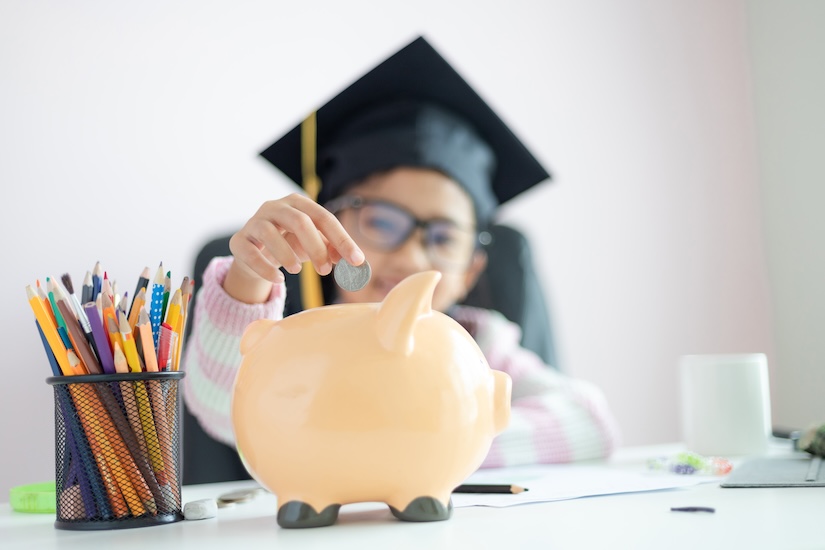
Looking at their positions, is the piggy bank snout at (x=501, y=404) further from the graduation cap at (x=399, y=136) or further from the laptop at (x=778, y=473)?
the graduation cap at (x=399, y=136)

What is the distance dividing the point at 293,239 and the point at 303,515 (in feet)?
0.75

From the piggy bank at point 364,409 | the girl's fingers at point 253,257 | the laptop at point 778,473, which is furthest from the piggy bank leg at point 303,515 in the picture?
the laptop at point 778,473

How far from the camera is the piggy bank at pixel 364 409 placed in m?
0.51

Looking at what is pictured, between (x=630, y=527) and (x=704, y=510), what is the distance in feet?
0.26

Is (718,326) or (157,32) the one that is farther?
(718,326)

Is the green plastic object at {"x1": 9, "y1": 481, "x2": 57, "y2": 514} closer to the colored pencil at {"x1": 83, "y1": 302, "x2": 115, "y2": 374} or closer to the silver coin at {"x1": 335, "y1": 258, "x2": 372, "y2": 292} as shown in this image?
the colored pencil at {"x1": 83, "y1": 302, "x2": 115, "y2": 374}

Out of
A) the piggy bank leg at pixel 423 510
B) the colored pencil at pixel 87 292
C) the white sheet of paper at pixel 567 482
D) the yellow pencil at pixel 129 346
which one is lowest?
the white sheet of paper at pixel 567 482

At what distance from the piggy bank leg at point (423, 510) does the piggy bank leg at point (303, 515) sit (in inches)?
1.7

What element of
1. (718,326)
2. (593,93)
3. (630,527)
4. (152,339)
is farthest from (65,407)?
(718,326)

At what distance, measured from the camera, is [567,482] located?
761 millimetres

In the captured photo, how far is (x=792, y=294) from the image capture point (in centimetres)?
193

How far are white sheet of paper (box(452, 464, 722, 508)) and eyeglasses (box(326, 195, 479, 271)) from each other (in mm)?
517

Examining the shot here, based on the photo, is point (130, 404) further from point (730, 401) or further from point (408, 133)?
point (408, 133)

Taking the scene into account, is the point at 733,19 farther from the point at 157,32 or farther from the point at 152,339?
the point at 152,339
